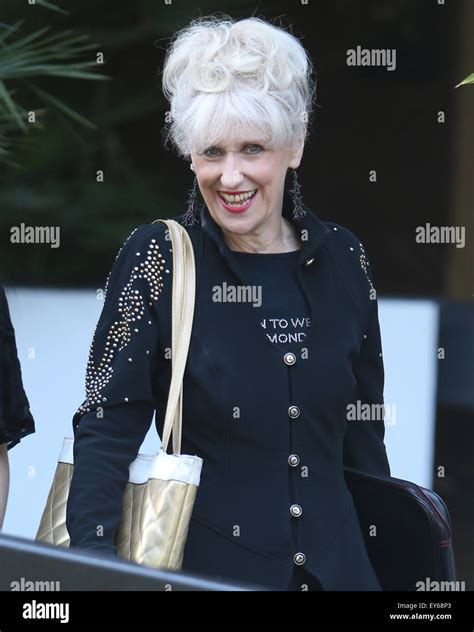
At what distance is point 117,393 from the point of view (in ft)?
6.89

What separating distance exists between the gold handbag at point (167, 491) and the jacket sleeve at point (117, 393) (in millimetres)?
30

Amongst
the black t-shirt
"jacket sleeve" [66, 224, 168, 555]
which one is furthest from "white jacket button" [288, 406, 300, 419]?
"jacket sleeve" [66, 224, 168, 555]

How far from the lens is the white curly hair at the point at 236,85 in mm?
2152

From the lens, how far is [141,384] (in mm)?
2115

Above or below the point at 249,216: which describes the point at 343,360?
below

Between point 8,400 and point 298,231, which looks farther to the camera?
point 8,400

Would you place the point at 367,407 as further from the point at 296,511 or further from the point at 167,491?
the point at 167,491

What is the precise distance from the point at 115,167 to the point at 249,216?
6.16ft

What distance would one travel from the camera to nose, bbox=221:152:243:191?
2.16 meters

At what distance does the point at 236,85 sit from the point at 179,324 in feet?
1.41

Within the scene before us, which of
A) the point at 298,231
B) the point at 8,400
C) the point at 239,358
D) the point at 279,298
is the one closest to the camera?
the point at 239,358

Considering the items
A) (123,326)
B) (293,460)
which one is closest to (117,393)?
(123,326)
